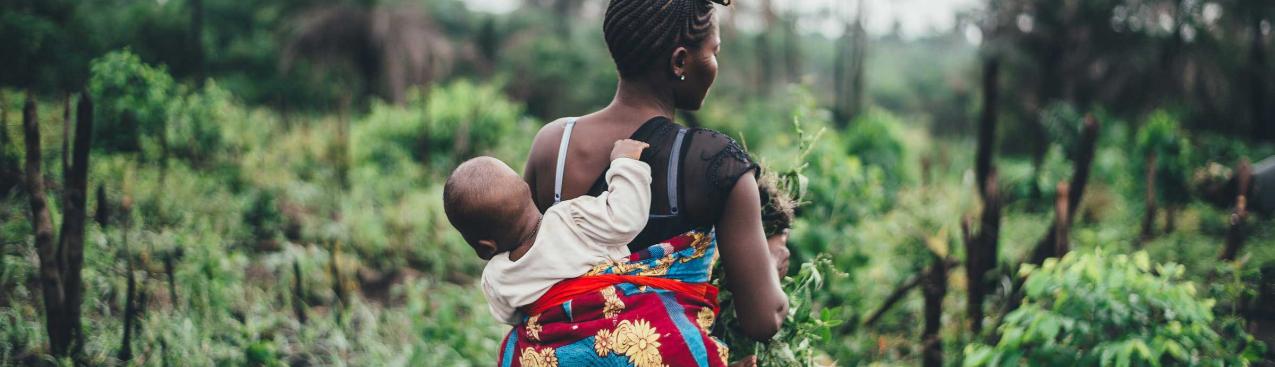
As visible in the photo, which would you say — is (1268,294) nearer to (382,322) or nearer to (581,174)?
(581,174)

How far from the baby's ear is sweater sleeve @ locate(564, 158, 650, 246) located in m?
0.18

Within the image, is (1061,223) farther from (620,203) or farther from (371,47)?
(371,47)

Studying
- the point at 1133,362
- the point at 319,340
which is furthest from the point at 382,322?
the point at 1133,362

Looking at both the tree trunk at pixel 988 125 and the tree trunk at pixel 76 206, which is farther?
the tree trunk at pixel 988 125

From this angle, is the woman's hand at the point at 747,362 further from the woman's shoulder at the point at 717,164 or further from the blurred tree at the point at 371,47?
the blurred tree at the point at 371,47

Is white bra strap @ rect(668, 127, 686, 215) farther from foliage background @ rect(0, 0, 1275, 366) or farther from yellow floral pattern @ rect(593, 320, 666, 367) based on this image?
foliage background @ rect(0, 0, 1275, 366)

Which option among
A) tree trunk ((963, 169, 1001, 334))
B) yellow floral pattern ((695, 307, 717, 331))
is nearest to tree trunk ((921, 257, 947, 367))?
tree trunk ((963, 169, 1001, 334))

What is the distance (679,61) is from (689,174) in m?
0.24

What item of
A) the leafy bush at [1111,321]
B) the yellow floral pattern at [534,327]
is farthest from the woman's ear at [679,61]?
the leafy bush at [1111,321]

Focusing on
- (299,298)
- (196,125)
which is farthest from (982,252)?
(196,125)

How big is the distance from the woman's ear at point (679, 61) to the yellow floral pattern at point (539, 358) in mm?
652

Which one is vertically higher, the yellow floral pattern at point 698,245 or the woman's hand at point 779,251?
the yellow floral pattern at point 698,245

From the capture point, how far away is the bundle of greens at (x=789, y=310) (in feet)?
6.18

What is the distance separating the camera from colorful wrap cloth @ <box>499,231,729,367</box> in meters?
1.57
